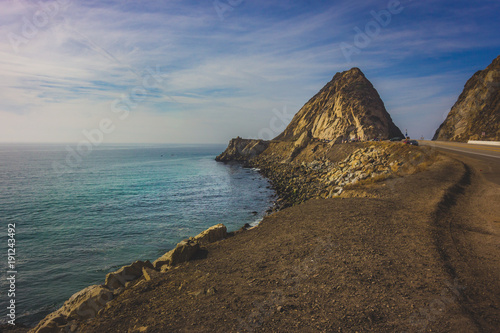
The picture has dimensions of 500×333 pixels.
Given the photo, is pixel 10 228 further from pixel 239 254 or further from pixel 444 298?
pixel 444 298

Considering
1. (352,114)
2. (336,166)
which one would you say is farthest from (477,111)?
(336,166)

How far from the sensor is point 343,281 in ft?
24.6

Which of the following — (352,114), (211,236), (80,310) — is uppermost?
(352,114)

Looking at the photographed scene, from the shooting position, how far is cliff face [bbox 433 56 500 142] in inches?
1916

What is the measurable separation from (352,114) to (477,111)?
31.0 m

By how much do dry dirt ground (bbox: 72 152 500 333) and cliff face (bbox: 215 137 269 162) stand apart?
89090mm

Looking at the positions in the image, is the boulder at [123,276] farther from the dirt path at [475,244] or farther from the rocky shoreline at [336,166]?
the rocky shoreline at [336,166]

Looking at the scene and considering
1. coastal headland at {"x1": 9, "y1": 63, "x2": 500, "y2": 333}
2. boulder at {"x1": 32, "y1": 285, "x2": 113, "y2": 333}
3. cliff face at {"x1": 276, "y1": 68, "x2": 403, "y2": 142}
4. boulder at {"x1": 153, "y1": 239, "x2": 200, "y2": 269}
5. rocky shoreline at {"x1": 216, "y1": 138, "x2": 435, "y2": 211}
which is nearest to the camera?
coastal headland at {"x1": 9, "y1": 63, "x2": 500, "y2": 333}

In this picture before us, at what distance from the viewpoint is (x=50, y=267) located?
17.2 meters

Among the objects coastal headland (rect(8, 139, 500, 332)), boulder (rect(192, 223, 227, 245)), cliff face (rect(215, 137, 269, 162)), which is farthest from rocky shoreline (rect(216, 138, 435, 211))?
boulder (rect(192, 223, 227, 245))

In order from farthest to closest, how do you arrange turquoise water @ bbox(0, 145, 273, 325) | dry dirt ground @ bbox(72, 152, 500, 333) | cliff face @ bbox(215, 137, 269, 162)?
1. cliff face @ bbox(215, 137, 269, 162)
2. turquoise water @ bbox(0, 145, 273, 325)
3. dry dirt ground @ bbox(72, 152, 500, 333)

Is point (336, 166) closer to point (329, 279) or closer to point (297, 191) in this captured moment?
point (297, 191)

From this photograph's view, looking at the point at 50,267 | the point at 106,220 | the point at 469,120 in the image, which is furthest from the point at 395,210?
the point at 469,120

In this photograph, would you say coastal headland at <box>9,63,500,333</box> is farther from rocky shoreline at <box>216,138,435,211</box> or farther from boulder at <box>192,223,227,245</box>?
rocky shoreline at <box>216,138,435,211</box>
